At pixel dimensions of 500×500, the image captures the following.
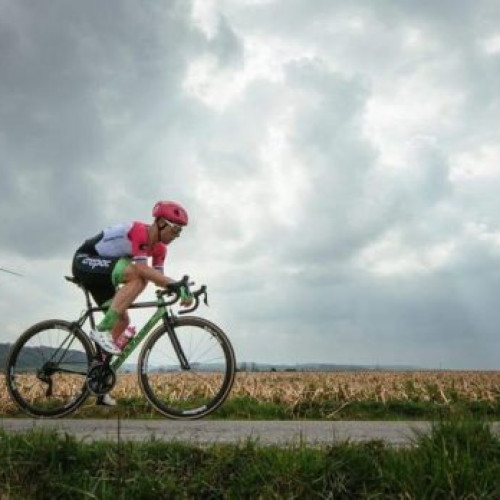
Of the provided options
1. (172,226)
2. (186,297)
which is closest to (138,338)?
(186,297)

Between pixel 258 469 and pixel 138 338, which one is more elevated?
pixel 138 338

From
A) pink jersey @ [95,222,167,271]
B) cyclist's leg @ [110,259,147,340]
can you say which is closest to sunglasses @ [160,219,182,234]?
pink jersey @ [95,222,167,271]

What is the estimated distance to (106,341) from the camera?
25.9ft

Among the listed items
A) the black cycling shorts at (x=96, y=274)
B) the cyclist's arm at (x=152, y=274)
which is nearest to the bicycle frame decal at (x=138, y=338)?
the cyclist's arm at (x=152, y=274)

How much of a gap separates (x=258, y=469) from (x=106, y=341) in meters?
3.70

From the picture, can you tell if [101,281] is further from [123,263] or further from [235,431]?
[235,431]

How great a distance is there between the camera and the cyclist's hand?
782 cm

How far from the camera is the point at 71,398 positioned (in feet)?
27.0

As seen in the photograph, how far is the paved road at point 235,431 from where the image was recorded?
5.43 meters

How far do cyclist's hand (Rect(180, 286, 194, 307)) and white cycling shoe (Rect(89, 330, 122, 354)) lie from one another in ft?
2.91

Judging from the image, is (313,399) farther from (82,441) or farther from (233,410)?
(82,441)

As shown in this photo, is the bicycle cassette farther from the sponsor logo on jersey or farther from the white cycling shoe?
the sponsor logo on jersey

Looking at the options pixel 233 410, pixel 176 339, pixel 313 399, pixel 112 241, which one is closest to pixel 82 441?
pixel 176 339

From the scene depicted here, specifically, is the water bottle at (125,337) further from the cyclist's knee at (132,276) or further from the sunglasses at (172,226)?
the sunglasses at (172,226)
